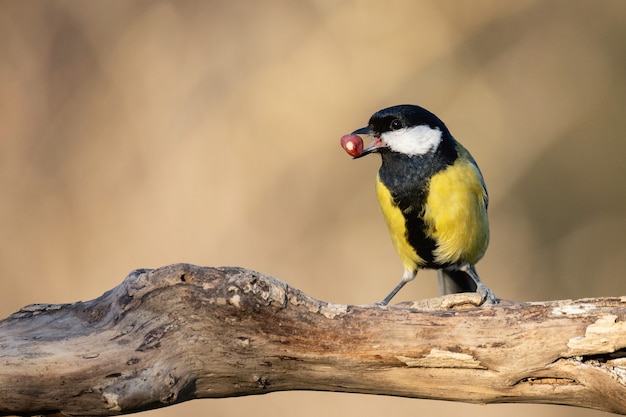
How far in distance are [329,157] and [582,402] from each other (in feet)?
8.11

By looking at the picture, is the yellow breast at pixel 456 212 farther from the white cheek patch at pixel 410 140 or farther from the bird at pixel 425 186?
the white cheek patch at pixel 410 140

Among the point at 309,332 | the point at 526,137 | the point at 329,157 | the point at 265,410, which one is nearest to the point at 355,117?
the point at 329,157

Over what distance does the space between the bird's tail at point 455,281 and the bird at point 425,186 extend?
11.9 inches

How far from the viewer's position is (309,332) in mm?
2164

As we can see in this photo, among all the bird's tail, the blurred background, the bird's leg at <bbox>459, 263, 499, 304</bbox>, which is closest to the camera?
the bird's leg at <bbox>459, 263, 499, 304</bbox>

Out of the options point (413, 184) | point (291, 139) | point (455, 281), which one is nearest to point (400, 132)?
point (413, 184)

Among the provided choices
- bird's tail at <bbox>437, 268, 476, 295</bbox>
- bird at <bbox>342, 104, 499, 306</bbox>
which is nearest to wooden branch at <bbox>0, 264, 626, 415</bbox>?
bird at <bbox>342, 104, 499, 306</bbox>

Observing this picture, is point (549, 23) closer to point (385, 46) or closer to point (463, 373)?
point (385, 46)

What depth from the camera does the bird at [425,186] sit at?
3039 mm

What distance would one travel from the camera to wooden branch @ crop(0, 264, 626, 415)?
2.00 meters

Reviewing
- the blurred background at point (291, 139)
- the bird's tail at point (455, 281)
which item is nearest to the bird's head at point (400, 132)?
the bird's tail at point (455, 281)

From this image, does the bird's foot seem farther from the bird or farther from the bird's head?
the bird's head

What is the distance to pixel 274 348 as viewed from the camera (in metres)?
2.14

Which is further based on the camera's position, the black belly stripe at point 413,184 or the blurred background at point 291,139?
the blurred background at point 291,139
